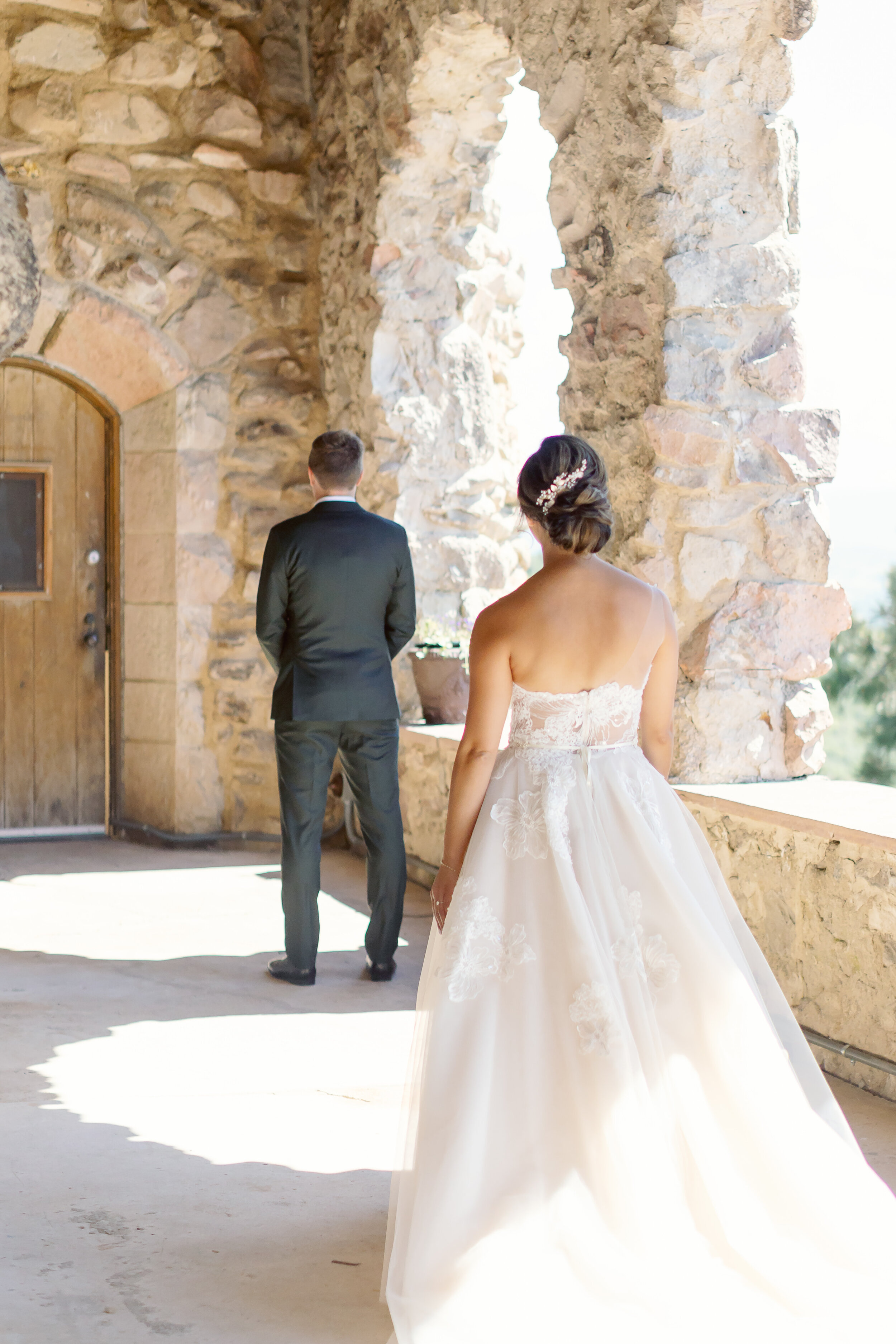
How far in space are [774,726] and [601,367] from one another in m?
1.07

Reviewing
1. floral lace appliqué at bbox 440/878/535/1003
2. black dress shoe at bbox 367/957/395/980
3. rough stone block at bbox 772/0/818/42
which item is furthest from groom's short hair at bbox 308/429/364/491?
floral lace appliqué at bbox 440/878/535/1003

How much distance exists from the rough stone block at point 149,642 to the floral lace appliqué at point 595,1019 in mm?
3884

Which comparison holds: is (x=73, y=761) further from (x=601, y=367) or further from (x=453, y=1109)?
(x=453, y=1109)

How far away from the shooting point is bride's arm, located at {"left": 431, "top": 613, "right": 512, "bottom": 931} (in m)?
2.01

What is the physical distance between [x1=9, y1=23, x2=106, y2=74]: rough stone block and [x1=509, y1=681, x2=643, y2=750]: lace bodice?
13.6 ft

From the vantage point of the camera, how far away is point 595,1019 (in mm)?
1844

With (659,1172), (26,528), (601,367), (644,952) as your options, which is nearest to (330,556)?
(601,367)

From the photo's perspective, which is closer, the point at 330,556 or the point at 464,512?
the point at 330,556

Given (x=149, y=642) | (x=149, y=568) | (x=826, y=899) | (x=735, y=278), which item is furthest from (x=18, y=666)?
(x=826, y=899)

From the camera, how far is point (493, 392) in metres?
5.32

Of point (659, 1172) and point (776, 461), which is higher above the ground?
point (776, 461)

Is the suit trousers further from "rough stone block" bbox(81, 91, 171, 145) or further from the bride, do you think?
"rough stone block" bbox(81, 91, 171, 145)

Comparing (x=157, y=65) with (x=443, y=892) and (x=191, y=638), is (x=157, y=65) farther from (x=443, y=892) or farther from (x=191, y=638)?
(x=443, y=892)

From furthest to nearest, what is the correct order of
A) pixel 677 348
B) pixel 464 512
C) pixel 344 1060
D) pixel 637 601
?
pixel 464 512
pixel 677 348
pixel 344 1060
pixel 637 601
